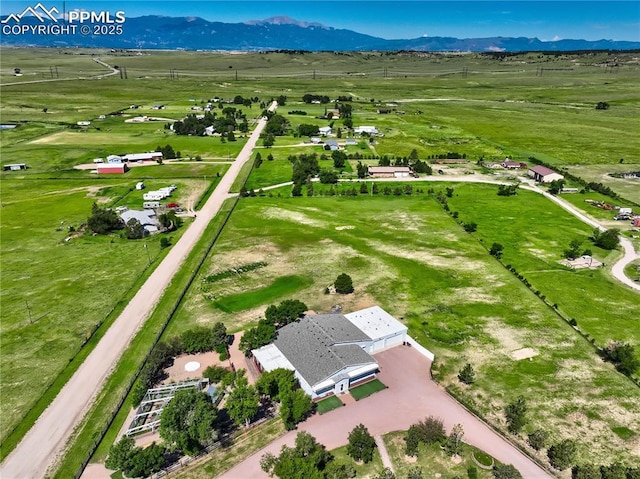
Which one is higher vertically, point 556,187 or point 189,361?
point 556,187

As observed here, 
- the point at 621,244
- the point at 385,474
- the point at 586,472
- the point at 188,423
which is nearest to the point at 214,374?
the point at 188,423

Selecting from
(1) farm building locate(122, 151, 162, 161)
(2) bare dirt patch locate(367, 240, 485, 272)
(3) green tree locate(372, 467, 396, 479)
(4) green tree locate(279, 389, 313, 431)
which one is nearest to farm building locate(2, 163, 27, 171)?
(1) farm building locate(122, 151, 162, 161)

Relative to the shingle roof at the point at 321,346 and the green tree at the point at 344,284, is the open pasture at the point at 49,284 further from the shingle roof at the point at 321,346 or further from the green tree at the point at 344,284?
the green tree at the point at 344,284

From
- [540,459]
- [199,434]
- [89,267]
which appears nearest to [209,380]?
[199,434]

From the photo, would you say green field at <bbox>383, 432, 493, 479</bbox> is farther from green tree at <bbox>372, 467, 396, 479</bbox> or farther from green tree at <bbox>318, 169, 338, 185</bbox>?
green tree at <bbox>318, 169, 338, 185</bbox>

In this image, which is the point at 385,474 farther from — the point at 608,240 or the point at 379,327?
the point at 608,240

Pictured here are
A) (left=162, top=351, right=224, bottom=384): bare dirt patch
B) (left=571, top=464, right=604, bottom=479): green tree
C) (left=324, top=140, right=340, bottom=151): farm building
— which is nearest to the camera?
(left=571, top=464, right=604, bottom=479): green tree
